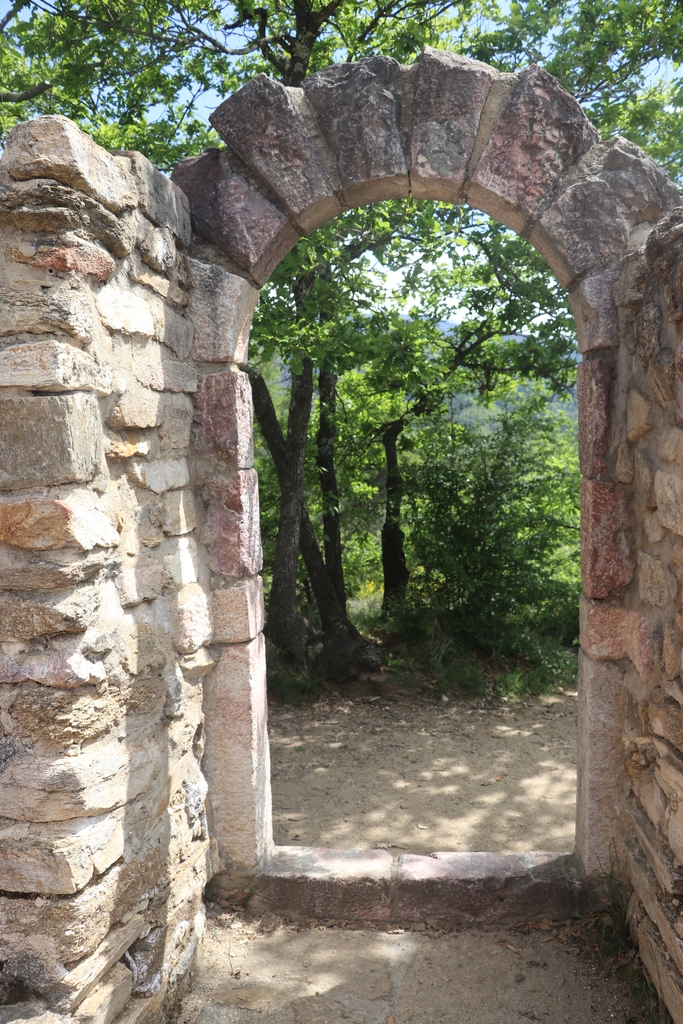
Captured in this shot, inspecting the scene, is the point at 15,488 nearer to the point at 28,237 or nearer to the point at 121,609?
the point at 121,609

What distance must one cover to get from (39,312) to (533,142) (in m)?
1.91

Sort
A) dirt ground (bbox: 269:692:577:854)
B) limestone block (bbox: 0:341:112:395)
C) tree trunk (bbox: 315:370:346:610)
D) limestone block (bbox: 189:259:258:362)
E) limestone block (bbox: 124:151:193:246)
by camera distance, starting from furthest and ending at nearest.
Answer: tree trunk (bbox: 315:370:346:610)
dirt ground (bbox: 269:692:577:854)
limestone block (bbox: 189:259:258:362)
limestone block (bbox: 124:151:193:246)
limestone block (bbox: 0:341:112:395)

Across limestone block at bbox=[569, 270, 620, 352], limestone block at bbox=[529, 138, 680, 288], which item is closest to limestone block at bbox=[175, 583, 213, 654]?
limestone block at bbox=[569, 270, 620, 352]

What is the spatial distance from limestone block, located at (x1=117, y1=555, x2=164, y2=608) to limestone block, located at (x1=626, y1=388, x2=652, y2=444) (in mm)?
1730

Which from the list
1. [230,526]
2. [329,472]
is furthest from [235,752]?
[329,472]

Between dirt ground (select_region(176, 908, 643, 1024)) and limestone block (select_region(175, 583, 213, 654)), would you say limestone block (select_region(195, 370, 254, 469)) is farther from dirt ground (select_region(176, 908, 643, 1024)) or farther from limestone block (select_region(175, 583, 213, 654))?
dirt ground (select_region(176, 908, 643, 1024))

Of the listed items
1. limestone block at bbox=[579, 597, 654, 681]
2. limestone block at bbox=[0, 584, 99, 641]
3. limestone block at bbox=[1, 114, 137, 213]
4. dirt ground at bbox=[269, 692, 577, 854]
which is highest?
limestone block at bbox=[1, 114, 137, 213]

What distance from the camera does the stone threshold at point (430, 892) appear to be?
113 inches

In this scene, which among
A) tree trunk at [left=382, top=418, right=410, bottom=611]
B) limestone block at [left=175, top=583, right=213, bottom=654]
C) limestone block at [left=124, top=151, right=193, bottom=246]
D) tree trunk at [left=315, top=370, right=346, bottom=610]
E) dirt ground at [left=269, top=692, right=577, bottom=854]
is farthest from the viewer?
tree trunk at [left=382, top=418, right=410, bottom=611]

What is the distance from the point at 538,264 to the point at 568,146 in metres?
3.71

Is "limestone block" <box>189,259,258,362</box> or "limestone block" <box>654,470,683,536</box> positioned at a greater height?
"limestone block" <box>189,259,258,362</box>

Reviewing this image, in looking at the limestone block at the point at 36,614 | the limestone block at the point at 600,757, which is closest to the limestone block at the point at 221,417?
the limestone block at the point at 36,614

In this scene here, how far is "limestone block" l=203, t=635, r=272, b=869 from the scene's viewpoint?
284cm

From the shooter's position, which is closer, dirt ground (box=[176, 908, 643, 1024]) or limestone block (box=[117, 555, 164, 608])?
limestone block (box=[117, 555, 164, 608])
